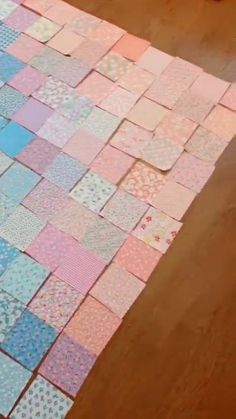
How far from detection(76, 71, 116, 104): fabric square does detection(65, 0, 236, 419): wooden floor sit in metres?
0.42

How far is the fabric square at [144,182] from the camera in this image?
1.41 metres

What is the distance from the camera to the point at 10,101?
1544mm

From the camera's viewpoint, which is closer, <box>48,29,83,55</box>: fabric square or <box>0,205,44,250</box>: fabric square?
<box>0,205,44,250</box>: fabric square

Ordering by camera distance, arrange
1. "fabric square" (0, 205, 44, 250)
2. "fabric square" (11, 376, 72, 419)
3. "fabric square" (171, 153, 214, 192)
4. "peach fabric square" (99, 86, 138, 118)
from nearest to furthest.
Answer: "fabric square" (11, 376, 72, 419), "fabric square" (0, 205, 44, 250), "fabric square" (171, 153, 214, 192), "peach fabric square" (99, 86, 138, 118)

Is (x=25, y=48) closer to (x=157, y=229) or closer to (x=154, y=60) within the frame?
(x=154, y=60)

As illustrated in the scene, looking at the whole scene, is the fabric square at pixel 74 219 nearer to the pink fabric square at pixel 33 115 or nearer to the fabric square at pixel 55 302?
the fabric square at pixel 55 302

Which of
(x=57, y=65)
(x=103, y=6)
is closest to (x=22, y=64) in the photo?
(x=57, y=65)

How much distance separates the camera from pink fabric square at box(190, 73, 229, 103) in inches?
62.6

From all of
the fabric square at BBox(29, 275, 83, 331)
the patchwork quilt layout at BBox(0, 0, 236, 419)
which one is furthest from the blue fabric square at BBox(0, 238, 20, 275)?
the fabric square at BBox(29, 275, 83, 331)

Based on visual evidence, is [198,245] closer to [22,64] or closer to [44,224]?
[44,224]

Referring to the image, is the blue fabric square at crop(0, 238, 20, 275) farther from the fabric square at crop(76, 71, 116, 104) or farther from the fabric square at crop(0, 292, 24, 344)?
the fabric square at crop(76, 71, 116, 104)

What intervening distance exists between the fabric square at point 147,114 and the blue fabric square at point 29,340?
0.66m

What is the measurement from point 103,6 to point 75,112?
48cm

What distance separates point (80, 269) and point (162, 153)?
43 centimetres
